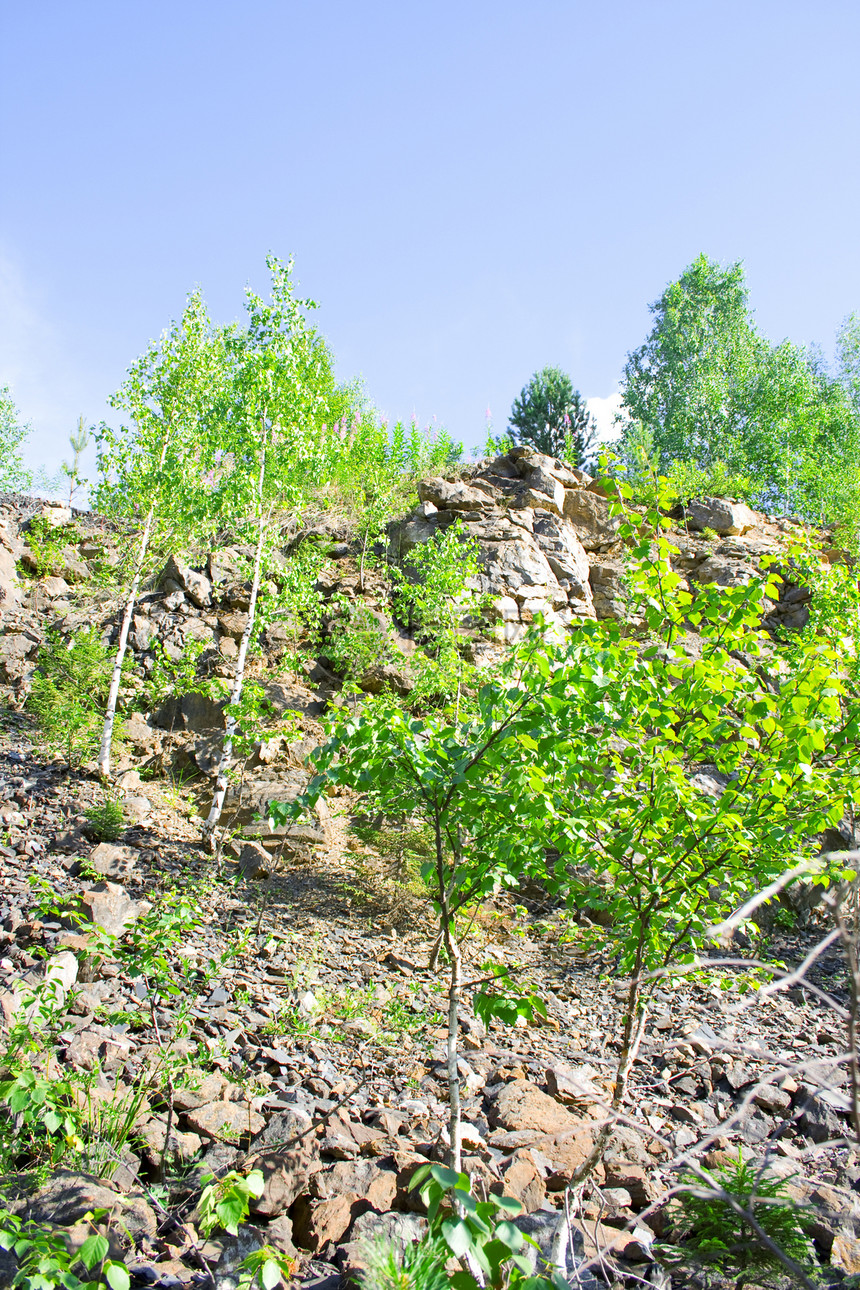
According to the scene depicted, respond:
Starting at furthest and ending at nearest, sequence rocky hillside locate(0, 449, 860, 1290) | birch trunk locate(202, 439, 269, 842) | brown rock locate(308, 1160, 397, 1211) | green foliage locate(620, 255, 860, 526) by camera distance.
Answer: green foliage locate(620, 255, 860, 526), birch trunk locate(202, 439, 269, 842), brown rock locate(308, 1160, 397, 1211), rocky hillside locate(0, 449, 860, 1290)

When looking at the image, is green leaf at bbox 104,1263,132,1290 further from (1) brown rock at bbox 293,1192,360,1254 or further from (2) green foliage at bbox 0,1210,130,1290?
(1) brown rock at bbox 293,1192,360,1254

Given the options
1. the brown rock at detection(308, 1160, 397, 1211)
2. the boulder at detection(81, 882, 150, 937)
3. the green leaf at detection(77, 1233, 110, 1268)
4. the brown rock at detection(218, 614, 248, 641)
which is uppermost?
the brown rock at detection(218, 614, 248, 641)

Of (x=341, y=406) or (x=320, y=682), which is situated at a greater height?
(x=341, y=406)

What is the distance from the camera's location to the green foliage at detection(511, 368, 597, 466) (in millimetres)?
28078

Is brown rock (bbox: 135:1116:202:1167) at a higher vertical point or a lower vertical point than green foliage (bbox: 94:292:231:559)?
lower

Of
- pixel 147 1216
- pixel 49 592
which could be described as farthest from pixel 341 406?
pixel 147 1216

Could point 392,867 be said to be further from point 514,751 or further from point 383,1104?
point 514,751

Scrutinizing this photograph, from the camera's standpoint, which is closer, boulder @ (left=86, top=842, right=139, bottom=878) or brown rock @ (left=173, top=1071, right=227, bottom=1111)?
brown rock @ (left=173, top=1071, right=227, bottom=1111)

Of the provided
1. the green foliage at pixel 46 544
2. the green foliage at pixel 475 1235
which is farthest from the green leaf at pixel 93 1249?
the green foliage at pixel 46 544

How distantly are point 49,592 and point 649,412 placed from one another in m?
27.5

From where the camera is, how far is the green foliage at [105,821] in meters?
8.93

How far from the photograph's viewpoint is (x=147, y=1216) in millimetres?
3387

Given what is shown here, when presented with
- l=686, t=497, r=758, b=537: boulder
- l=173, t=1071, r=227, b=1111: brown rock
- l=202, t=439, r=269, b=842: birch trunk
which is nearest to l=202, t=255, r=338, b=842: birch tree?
l=202, t=439, r=269, b=842: birch trunk

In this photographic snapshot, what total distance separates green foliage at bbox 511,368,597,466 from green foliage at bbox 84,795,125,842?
2298cm
